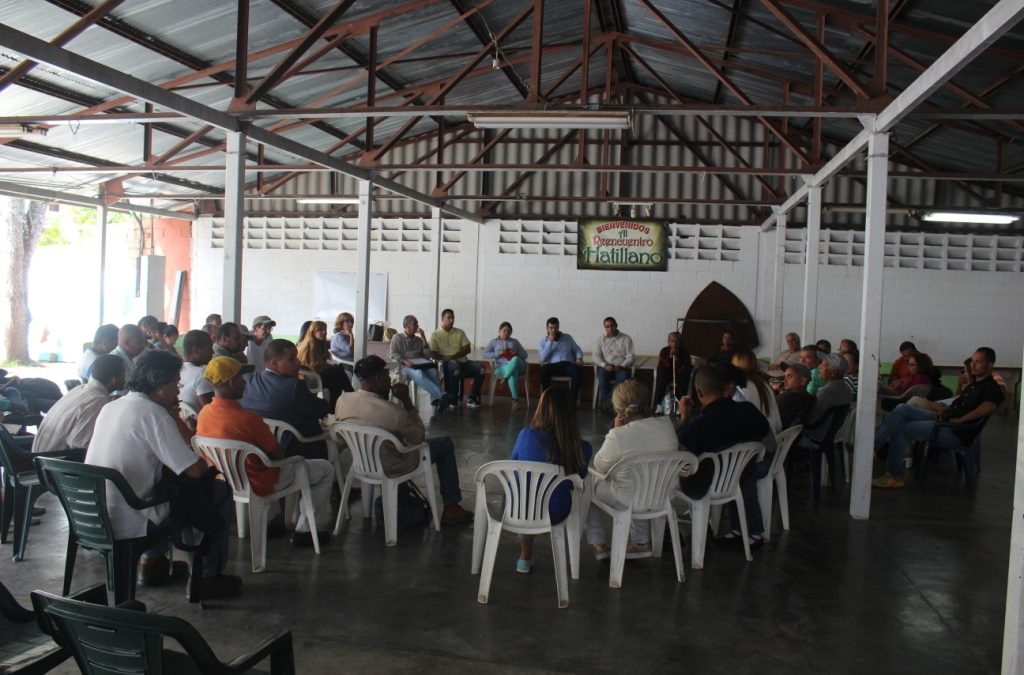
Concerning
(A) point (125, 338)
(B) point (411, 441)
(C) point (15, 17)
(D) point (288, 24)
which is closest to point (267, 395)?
(B) point (411, 441)

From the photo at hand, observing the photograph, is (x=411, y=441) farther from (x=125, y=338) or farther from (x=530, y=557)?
(x=125, y=338)

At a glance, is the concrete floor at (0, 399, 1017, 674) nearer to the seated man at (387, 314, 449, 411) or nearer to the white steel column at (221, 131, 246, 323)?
the white steel column at (221, 131, 246, 323)

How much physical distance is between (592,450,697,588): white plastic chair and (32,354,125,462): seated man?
99.6 inches

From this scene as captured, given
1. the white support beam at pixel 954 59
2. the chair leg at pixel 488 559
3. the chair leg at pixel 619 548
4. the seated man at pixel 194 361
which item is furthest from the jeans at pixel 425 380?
the chair leg at pixel 488 559

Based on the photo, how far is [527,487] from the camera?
3.74 meters

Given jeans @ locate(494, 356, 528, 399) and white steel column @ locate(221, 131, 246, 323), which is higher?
white steel column @ locate(221, 131, 246, 323)

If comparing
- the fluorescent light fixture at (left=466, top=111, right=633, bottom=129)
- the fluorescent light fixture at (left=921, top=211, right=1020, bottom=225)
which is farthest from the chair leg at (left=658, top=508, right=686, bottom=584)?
the fluorescent light fixture at (left=921, top=211, right=1020, bottom=225)

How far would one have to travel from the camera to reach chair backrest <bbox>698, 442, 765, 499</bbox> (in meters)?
4.32

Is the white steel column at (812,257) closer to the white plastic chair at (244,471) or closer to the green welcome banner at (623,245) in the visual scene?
the green welcome banner at (623,245)

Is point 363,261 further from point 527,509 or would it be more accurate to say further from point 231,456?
point 527,509

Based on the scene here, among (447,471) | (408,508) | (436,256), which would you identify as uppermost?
(436,256)

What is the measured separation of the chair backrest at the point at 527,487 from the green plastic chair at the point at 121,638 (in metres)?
1.68

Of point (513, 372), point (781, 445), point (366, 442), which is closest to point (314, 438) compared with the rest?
point (366, 442)

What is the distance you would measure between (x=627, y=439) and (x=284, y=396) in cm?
198
